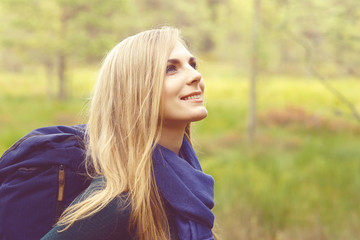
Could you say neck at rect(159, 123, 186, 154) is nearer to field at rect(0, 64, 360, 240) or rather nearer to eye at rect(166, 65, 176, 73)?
eye at rect(166, 65, 176, 73)

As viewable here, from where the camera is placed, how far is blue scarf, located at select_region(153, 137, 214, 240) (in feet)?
4.67

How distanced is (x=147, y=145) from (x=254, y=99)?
10.9 m

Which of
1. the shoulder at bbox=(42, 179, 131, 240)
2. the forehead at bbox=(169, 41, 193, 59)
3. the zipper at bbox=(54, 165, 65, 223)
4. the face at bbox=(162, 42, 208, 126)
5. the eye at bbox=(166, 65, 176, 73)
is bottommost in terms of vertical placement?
the shoulder at bbox=(42, 179, 131, 240)

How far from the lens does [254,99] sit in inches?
475

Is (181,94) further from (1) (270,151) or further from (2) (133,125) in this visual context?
(1) (270,151)

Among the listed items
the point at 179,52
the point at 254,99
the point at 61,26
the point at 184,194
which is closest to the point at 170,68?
the point at 179,52

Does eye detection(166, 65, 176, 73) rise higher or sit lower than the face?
higher

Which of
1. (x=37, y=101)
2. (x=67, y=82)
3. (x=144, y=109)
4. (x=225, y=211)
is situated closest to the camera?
(x=144, y=109)

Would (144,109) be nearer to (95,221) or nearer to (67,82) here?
(95,221)

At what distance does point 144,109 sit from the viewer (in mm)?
1488

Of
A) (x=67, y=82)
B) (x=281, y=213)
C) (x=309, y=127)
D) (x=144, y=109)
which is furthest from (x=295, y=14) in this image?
(x=67, y=82)

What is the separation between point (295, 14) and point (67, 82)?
11.6 m

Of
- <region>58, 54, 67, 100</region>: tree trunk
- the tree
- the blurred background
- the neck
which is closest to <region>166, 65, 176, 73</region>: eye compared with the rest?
the neck

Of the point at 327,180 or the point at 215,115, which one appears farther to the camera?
the point at 215,115
